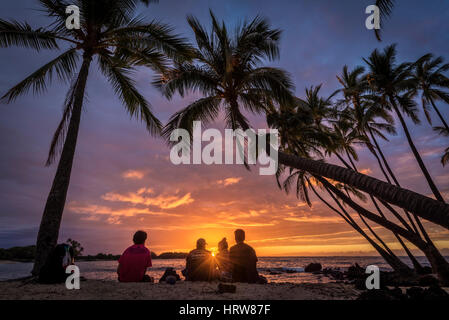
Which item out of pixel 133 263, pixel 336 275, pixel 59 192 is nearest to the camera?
pixel 133 263

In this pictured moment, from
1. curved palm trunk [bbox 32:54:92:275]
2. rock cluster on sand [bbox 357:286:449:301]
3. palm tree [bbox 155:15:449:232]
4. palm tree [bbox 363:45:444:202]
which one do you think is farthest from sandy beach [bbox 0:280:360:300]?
palm tree [bbox 363:45:444:202]

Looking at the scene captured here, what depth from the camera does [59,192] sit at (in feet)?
20.1

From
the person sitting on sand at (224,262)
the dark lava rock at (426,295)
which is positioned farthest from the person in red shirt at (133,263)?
the dark lava rock at (426,295)

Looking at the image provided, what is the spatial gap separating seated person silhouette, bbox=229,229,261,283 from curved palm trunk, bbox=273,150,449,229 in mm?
2754

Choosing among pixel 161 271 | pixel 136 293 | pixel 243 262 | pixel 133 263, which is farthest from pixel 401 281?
pixel 161 271

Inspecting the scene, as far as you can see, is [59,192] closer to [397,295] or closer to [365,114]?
[397,295]

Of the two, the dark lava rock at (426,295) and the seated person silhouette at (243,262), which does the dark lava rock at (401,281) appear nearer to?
the dark lava rock at (426,295)

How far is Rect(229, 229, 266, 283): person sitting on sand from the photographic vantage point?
5.73m

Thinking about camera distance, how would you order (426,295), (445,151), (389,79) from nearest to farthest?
(426,295), (389,79), (445,151)

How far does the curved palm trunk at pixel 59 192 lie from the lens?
5.62 m

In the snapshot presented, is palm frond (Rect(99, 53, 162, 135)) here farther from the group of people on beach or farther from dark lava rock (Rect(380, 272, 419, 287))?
dark lava rock (Rect(380, 272, 419, 287))

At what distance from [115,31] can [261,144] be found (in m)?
6.33

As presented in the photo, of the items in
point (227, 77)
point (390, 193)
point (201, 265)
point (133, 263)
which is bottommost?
point (201, 265)
